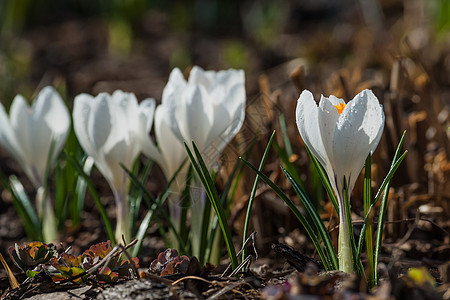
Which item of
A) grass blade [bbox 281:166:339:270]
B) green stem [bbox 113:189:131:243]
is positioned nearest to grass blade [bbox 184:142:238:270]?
grass blade [bbox 281:166:339:270]

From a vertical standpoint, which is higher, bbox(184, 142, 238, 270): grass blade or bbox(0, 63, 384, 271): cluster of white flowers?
bbox(0, 63, 384, 271): cluster of white flowers

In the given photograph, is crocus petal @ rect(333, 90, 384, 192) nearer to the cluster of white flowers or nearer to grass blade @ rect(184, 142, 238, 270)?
the cluster of white flowers

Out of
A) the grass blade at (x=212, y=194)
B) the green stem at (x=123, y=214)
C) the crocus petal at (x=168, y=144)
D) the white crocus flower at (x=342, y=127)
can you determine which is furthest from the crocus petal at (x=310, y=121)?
the green stem at (x=123, y=214)

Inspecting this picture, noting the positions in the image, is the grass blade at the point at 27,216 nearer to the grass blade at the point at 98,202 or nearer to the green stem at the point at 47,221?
the green stem at the point at 47,221

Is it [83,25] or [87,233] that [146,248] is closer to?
[87,233]

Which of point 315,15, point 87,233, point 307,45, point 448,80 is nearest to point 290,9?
point 315,15

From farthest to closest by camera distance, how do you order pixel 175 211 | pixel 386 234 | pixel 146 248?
pixel 146 248
pixel 386 234
pixel 175 211
